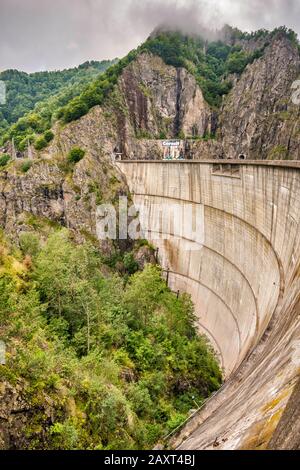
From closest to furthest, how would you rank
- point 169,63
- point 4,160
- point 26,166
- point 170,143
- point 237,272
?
point 237,272
point 26,166
point 4,160
point 170,143
point 169,63

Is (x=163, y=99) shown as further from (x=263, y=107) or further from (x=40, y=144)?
(x=40, y=144)

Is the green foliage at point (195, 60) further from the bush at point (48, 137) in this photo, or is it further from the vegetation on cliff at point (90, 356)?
the vegetation on cliff at point (90, 356)

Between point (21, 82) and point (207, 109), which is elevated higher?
point (21, 82)

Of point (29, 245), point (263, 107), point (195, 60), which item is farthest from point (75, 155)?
point (195, 60)
